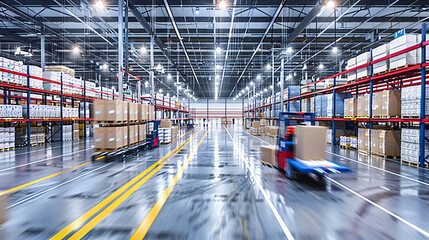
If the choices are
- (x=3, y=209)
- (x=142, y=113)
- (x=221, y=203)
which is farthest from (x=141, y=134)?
(x=221, y=203)

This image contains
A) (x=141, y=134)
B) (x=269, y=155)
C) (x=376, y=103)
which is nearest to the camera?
(x=269, y=155)

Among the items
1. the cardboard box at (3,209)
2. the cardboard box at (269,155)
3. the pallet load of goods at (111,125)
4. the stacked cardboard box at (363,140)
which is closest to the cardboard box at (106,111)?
the pallet load of goods at (111,125)

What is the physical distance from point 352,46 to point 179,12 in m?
17.0

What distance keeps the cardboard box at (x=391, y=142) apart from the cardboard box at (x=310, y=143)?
4.65 metres

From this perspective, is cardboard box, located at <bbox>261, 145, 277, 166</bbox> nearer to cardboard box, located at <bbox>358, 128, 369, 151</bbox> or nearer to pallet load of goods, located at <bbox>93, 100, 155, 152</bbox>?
cardboard box, located at <bbox>358, 128, 369, 151</bbox>

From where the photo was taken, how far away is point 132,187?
4141 mm

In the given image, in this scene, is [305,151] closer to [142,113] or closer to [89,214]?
[89,214]

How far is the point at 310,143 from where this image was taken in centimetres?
459

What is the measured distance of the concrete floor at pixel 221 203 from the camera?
2.60m

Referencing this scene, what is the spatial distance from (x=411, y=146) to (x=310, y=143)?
448cm

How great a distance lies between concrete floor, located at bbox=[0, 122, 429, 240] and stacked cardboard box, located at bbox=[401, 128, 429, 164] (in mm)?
513

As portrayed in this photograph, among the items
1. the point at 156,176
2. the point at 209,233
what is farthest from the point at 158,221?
the point at 156,176

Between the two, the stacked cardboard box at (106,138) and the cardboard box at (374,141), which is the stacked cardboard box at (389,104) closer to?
the cardboard box at (374,141)

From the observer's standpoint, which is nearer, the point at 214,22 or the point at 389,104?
the point at 389,104
